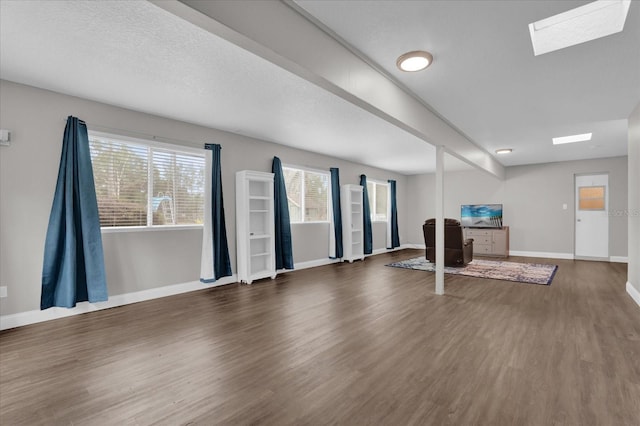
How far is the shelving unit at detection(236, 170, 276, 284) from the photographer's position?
5062mm

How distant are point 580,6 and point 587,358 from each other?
256 centimetres

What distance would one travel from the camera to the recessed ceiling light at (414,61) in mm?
2539

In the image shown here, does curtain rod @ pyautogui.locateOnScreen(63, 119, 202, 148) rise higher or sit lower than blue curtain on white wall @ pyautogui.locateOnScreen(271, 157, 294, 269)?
higher

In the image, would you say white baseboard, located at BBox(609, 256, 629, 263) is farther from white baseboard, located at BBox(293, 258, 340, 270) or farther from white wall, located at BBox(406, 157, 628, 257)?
white baseboard, located at BBox(293, 258, 340, 270)

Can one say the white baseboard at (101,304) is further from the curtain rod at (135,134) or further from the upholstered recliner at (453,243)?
the upholstered recliner at (453,243)

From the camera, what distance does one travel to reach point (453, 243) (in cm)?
632

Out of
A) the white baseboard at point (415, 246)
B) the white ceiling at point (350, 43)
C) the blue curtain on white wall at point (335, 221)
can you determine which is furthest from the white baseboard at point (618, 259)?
the blue curtain on white wall at point (335, 221)

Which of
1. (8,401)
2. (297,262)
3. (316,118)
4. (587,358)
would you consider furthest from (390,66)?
(297,262)

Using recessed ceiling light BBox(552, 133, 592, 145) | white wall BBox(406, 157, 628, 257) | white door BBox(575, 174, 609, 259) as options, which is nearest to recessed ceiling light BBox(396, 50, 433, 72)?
recessed ceiling light BBox(552, 133, 592, 145)

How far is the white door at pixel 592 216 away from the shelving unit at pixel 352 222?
546 centimetres

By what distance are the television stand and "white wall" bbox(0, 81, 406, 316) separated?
6408 millimetres

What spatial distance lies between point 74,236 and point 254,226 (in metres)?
2.64

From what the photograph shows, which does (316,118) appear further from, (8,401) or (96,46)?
(8,401)

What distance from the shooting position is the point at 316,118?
14.0 ft
